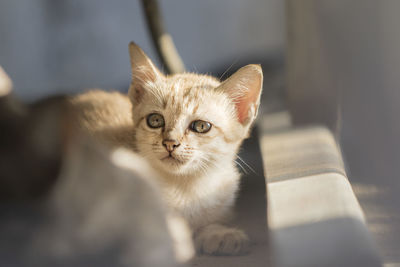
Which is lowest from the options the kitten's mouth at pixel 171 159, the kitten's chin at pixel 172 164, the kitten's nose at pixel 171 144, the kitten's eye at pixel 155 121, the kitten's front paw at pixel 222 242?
the kitten's front paw at pixel 222 242

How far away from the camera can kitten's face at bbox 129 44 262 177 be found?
3.35 ft

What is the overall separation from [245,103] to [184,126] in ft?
0.63

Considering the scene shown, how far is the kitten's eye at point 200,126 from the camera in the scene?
1.04m

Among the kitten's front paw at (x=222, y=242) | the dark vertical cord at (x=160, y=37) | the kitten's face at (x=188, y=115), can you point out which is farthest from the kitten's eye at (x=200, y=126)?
the dark vertical cord at (x=160, y=37)

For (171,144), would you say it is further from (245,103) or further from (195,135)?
(245,103)

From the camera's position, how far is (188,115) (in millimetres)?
1035

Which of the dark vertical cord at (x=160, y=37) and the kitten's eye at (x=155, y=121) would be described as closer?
the kitten's eye at (x=155, y=121)

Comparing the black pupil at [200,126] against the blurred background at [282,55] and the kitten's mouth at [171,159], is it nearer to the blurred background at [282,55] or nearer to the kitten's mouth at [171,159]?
the kitten's mouth at [171,159]

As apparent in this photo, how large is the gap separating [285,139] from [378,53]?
22.0 inches

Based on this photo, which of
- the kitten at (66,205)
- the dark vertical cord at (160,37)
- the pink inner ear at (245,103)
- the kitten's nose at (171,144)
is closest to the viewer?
the kitten at (66,205)

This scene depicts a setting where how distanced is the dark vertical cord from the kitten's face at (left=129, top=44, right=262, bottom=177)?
517mm

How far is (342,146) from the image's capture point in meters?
1.33

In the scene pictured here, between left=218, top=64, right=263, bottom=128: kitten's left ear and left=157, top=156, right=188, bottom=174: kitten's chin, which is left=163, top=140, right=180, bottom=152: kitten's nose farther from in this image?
left=218, top=64, right=263, bottom=128: kitten's left ear

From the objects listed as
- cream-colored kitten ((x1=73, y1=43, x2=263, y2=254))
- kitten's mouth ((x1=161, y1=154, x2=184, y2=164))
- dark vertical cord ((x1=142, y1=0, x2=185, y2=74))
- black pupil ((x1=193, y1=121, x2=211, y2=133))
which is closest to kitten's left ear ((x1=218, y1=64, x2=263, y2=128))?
cream-colored kitten ((x1=73, y1=43, x2=263, y2=254))
